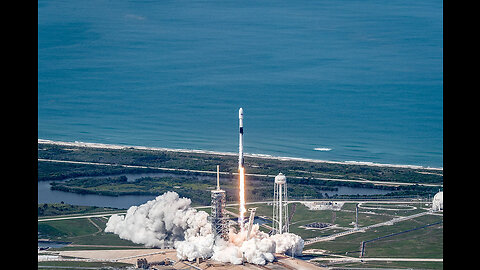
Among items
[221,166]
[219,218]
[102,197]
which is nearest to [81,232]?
[102,197]

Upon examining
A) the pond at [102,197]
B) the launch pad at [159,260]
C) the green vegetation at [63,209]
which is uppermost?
the pond at [102,197]

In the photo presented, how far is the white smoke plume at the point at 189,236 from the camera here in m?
29.3

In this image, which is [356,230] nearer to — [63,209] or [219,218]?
[219,218]

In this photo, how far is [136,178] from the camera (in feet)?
163

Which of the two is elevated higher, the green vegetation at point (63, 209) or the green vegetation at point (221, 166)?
the green vegetation at point (221, 166)

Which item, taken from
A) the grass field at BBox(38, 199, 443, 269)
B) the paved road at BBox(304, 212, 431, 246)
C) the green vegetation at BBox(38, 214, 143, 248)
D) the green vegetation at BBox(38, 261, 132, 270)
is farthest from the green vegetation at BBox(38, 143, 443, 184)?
the green vegetation at BBox(38, 261, 132, 270)

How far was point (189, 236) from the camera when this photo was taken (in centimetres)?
3198

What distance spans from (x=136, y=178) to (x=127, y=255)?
18.1 metres

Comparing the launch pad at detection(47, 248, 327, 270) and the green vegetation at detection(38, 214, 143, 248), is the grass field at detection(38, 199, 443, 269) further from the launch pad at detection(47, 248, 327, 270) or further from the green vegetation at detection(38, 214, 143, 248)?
the launch pad at detection(47, 248, 327, 270)

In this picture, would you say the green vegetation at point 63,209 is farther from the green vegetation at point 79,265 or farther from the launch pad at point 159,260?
the green vegetation at point 79,265

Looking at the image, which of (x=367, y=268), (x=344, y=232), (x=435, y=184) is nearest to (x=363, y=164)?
(x=435, y=184)

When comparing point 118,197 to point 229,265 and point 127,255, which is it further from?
point 229,265

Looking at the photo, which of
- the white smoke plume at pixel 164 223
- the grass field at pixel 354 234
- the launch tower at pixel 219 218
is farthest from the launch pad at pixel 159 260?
the launch tower at pixel 219 218
